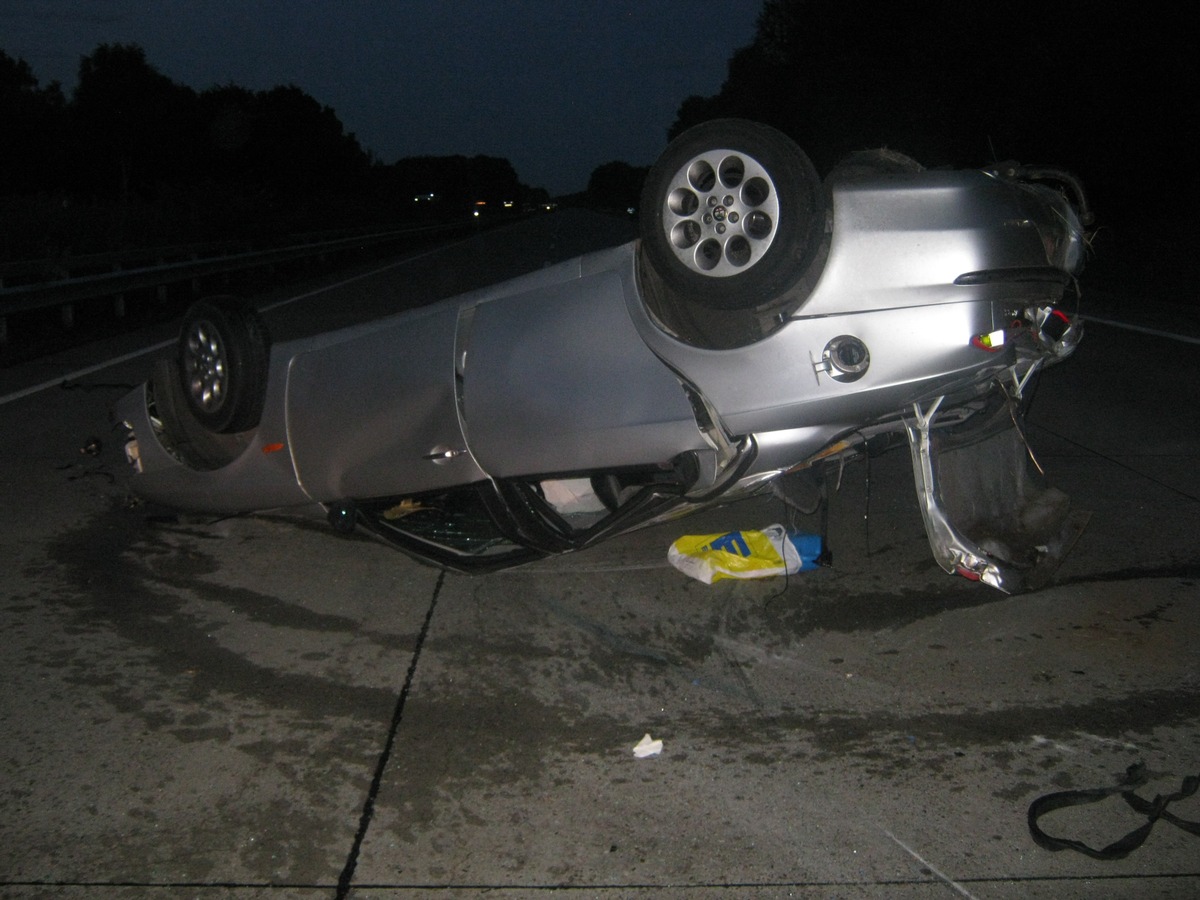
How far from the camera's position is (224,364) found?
217 inches

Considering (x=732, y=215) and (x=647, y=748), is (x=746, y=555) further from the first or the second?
(x=732, y=215)

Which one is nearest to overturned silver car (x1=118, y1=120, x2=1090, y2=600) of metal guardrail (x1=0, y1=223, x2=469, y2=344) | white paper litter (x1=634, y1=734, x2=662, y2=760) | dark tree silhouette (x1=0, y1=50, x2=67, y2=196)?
white paper litter (x1=634, y1=734, x2=662, y2=760)

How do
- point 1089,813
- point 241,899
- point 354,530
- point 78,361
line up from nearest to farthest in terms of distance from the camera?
1. point 241,899
2. point 1089,813
3. point 354,530
4. point 78,361

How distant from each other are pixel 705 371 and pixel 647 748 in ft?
4.41

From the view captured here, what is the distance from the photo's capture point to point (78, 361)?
13383 millimetres

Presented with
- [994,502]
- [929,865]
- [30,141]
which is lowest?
[929,865]

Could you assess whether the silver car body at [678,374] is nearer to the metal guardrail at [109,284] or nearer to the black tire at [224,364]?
the black tire at [224,364]

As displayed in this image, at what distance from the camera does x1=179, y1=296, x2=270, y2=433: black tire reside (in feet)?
17.9

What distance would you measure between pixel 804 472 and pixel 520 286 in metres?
1.43

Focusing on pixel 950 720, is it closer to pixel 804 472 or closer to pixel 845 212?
pixel 804 472

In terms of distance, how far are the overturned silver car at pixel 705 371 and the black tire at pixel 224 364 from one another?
0.01 m

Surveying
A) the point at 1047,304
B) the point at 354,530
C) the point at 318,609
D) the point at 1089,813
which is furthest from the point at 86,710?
the point at 1047,304

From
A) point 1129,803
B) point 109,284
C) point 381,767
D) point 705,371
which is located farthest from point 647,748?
point 109,284

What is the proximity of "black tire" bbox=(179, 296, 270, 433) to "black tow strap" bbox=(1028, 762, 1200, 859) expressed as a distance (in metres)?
3.74
